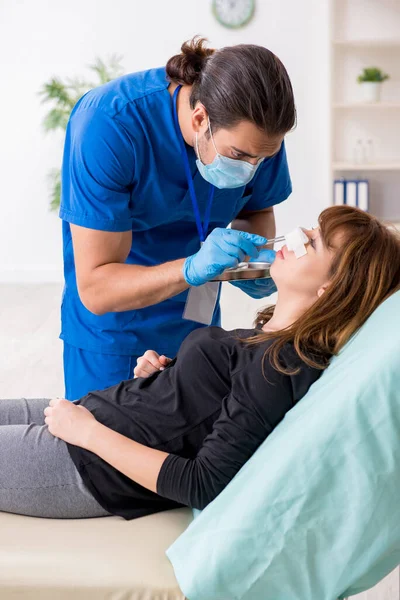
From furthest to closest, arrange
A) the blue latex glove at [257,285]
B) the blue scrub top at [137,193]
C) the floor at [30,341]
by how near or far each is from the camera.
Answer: the floor at [30,341]
the blue latex glove at [257,285]
the blue scrub top at [137,193]

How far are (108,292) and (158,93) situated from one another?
44cm

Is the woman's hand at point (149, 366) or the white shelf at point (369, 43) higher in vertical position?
the white shelf at point (369, 43)

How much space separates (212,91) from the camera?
4.83 feet

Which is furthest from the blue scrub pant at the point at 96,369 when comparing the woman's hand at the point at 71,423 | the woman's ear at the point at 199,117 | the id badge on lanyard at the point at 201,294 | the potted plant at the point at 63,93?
the potted plant at the point at 63,93

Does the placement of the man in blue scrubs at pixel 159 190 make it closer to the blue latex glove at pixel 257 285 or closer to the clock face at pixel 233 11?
the blue latex glove at pixel 257 285

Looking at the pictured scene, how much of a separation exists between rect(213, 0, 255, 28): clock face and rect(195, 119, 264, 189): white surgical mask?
3.61 m

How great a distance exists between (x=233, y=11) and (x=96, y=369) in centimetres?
373

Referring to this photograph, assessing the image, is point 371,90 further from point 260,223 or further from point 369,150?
point 260,223

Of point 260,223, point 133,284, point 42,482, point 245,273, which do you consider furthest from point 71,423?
point 260,223

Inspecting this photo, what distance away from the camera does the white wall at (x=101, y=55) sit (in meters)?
4.95

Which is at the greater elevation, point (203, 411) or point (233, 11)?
point (233, 11)

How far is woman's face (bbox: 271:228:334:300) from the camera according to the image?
140 centimetres

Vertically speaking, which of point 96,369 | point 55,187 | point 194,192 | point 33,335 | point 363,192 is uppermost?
point 194,192

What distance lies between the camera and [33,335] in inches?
160
